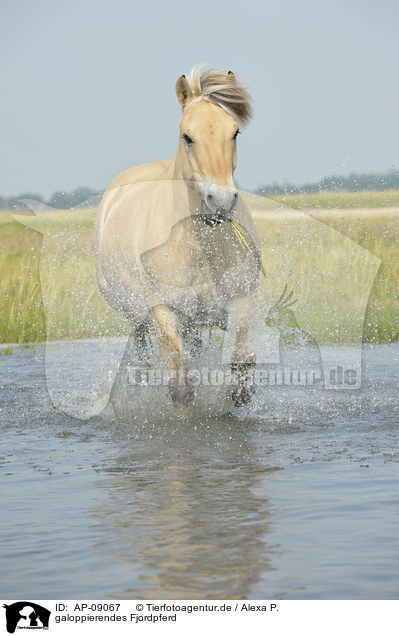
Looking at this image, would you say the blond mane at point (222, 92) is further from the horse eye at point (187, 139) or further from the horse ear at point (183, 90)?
the horse eye at point (187, 139)

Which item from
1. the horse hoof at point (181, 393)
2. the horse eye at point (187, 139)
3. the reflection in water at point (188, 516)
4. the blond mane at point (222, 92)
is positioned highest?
the blond mane at point (222, 92)

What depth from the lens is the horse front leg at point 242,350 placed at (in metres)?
6.40

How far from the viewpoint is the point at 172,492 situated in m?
4.53

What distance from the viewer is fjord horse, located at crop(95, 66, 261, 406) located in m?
5.51

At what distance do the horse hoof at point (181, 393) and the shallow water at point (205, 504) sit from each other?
5.3 inches

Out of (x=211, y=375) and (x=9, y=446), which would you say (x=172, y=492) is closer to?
(x=9, y=446)
